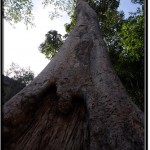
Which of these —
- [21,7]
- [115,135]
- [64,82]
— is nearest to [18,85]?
[21,7]

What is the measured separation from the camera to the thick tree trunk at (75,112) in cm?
211

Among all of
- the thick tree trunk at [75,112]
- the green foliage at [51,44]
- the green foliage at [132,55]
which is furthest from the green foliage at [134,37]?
the thick tree trunk at [75,112]

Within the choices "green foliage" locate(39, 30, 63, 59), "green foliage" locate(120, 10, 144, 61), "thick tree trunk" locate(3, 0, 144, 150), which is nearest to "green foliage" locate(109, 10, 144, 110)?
"green foliage" locate(120, 10, 144, 61)

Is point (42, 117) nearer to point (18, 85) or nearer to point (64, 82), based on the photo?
point (64, 82)

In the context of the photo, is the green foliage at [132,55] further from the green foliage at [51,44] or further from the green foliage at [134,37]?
the green foliage at [51,44]

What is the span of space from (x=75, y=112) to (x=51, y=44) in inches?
479

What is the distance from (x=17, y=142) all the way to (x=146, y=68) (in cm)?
183

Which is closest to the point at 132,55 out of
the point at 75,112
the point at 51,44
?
the point at 51,44

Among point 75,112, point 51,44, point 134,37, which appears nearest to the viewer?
point 75,112

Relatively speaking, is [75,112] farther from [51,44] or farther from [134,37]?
A: [51,44]

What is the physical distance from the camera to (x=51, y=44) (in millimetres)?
14734

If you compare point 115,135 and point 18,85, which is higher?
point 18,85

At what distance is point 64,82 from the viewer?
321 centimetres

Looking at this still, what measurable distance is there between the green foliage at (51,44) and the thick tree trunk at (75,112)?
11.0 metres
